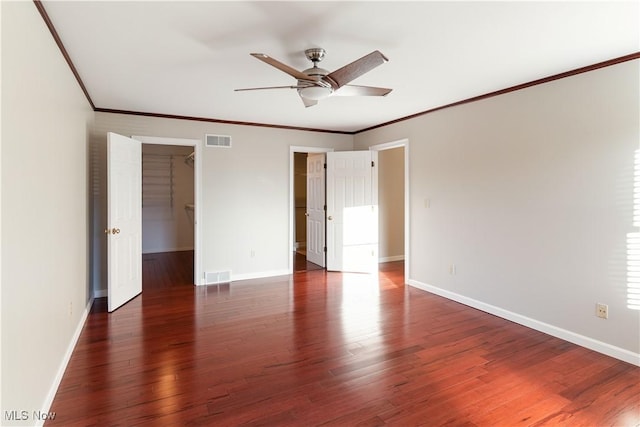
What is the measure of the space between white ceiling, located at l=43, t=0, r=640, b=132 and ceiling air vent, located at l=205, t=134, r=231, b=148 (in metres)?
1.24

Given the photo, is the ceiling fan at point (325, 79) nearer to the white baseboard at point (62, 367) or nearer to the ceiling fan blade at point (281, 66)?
the ceiling fan blade at point (281, 66)

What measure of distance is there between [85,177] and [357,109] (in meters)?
3.26

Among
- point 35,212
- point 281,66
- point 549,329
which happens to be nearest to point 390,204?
point 549,329

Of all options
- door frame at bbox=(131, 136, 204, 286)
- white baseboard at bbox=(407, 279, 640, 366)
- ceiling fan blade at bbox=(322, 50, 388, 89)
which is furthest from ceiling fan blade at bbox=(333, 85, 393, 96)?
door frame at bbox=(131, 136, 204, 286)

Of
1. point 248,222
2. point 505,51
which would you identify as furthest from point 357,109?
point 248,222

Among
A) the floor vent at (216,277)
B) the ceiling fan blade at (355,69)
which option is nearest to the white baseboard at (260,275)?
the floor vent at (216,277)

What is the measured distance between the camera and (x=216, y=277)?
512 cm

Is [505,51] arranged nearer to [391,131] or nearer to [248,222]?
[391,131]

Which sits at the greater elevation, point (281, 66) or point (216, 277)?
point (281, 66)

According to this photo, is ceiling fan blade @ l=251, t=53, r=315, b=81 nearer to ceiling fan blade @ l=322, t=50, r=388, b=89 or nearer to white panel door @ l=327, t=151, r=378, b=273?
ceiling fan blade @ l=322, t=50, r=388, b=89

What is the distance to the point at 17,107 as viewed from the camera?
1685 mm

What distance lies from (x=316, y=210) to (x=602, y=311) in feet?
14.0

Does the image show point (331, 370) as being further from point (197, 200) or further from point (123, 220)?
point (197, 200)

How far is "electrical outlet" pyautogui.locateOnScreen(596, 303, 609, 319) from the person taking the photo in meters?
2.90
